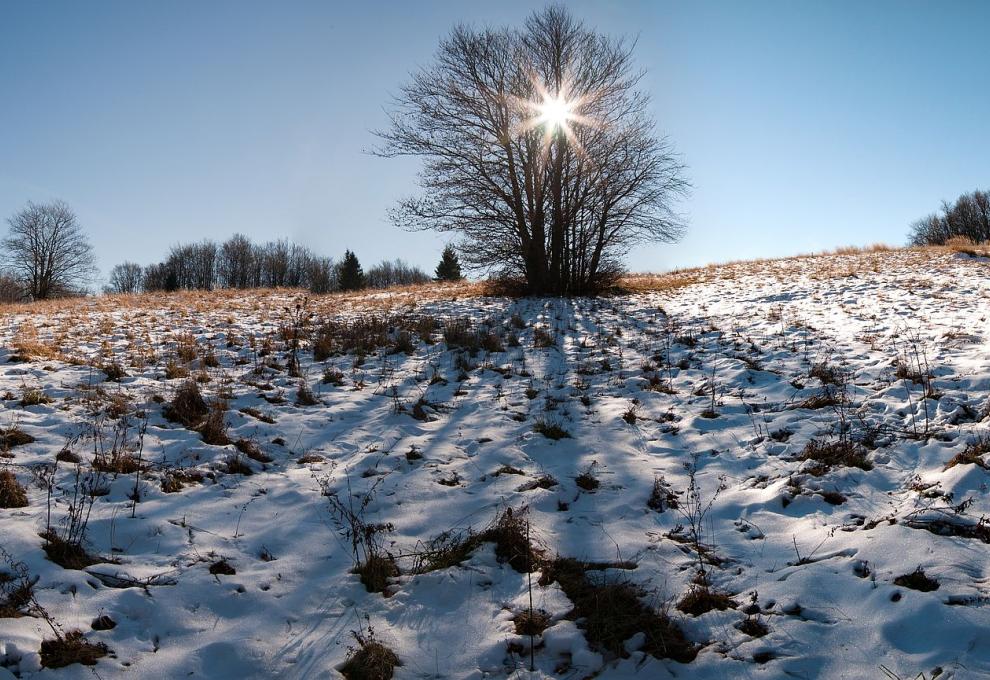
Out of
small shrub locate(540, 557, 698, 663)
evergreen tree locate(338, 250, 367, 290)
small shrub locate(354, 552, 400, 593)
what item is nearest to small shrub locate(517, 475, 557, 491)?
small shrub locate(540, 557, 698, 663)

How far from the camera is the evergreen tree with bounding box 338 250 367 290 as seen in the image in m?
42.4

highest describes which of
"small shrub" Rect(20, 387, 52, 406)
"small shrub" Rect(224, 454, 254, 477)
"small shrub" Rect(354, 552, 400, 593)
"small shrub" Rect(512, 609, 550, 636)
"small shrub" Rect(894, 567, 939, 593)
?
"small shrub" Rect(20, 387, 52, 406)

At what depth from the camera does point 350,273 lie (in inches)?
1676

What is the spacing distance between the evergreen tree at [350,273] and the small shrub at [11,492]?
39735 millimetres

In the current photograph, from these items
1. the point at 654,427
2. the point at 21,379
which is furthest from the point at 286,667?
the point at 21,379

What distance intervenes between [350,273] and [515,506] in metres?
40.9

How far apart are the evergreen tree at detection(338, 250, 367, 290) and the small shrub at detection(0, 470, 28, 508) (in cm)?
3974

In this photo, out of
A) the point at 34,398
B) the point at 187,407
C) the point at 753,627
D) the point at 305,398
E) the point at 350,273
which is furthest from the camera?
the point at 350,273

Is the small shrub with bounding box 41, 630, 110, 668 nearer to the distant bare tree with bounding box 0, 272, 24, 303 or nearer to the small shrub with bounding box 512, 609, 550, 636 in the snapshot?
the small shrub with bounding box 512, 609, 550, 636

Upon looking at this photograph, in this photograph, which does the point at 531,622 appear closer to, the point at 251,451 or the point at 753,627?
the point at 753,627

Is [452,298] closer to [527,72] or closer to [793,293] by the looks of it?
[527,72]

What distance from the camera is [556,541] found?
3715 millimetres

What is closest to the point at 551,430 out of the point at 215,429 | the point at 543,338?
the point at 215,429

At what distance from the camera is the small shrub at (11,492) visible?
3.51 meters
